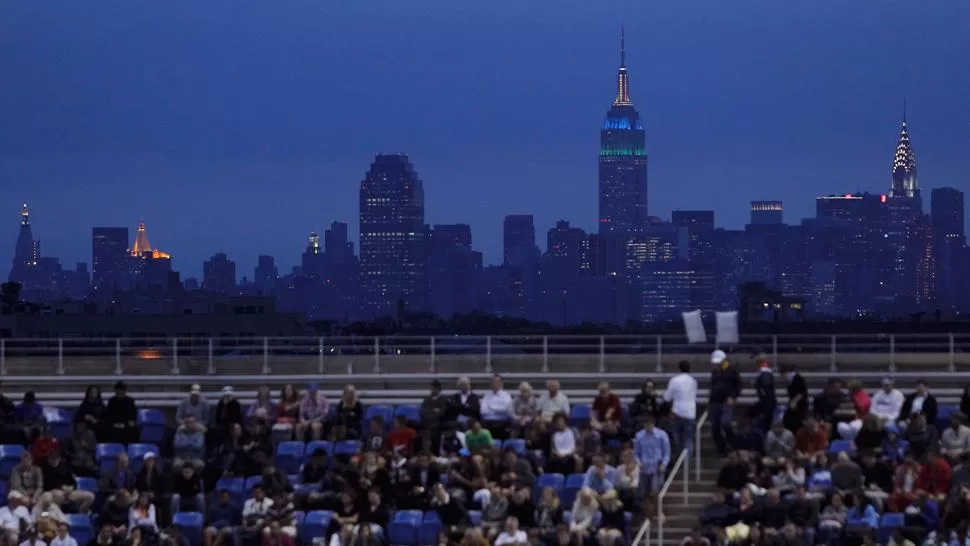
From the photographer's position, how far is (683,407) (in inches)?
938

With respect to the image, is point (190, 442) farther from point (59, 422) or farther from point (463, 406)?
point (463, 406)

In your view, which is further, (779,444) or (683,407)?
(683,407)

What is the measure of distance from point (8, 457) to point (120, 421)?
1443mm

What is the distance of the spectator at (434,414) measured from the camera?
23.3 m

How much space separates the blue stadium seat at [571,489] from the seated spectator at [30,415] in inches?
269

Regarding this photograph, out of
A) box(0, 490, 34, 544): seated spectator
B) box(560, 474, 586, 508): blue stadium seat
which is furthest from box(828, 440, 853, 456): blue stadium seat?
box(0, 490, 34, 544): seated spectator

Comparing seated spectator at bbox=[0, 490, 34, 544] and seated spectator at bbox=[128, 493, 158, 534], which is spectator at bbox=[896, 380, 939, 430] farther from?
seated spectator at bbox=[0, 490, 34, 544]

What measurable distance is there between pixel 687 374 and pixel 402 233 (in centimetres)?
16774

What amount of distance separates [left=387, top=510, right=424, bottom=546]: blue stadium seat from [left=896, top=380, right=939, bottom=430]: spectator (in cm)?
588

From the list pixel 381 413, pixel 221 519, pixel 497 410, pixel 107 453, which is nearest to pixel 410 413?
pixel 381 413

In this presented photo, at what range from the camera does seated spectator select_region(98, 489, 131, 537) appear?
22.2 m

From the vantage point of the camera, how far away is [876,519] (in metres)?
20.8

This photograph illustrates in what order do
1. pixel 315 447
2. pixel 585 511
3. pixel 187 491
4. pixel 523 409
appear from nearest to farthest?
pixel 585 511
pixel 187 491
pixel 315 447
pixel 523 409

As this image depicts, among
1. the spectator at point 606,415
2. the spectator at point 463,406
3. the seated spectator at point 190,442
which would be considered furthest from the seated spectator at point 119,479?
the spectator at point 606,415
